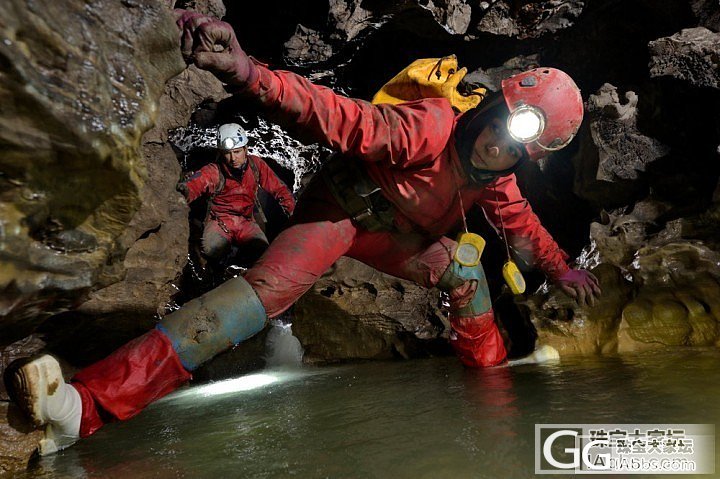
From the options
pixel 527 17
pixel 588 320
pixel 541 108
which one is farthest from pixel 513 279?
pixel 527 17

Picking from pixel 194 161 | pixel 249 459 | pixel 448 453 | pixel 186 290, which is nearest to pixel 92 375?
pixel 249 459

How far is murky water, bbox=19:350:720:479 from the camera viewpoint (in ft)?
5.36

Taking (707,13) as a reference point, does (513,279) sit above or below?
below

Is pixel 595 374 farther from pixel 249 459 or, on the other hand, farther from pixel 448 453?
pixel 249 459

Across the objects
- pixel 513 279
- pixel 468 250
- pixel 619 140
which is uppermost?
pixel 619 140

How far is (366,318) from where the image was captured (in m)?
4.74

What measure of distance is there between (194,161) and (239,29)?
275 cm

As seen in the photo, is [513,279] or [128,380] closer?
[128,380]

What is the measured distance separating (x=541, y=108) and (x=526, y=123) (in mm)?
138

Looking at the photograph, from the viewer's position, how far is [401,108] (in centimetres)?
260

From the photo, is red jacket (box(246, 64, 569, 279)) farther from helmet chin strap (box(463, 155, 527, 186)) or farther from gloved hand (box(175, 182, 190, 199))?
gloved hand (box(175, 182, 190, 199))

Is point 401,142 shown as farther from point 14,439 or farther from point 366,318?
point 366,318

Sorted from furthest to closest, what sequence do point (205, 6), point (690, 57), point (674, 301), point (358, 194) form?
point (205, 6) → point (690, 57) → point (674, 301) → point (358, 194)

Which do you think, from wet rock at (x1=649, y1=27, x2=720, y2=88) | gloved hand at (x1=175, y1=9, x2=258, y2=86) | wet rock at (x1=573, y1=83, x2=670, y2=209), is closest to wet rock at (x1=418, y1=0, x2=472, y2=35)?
wet rock at (x1=573, y1=83, x2=670, y2=209)
